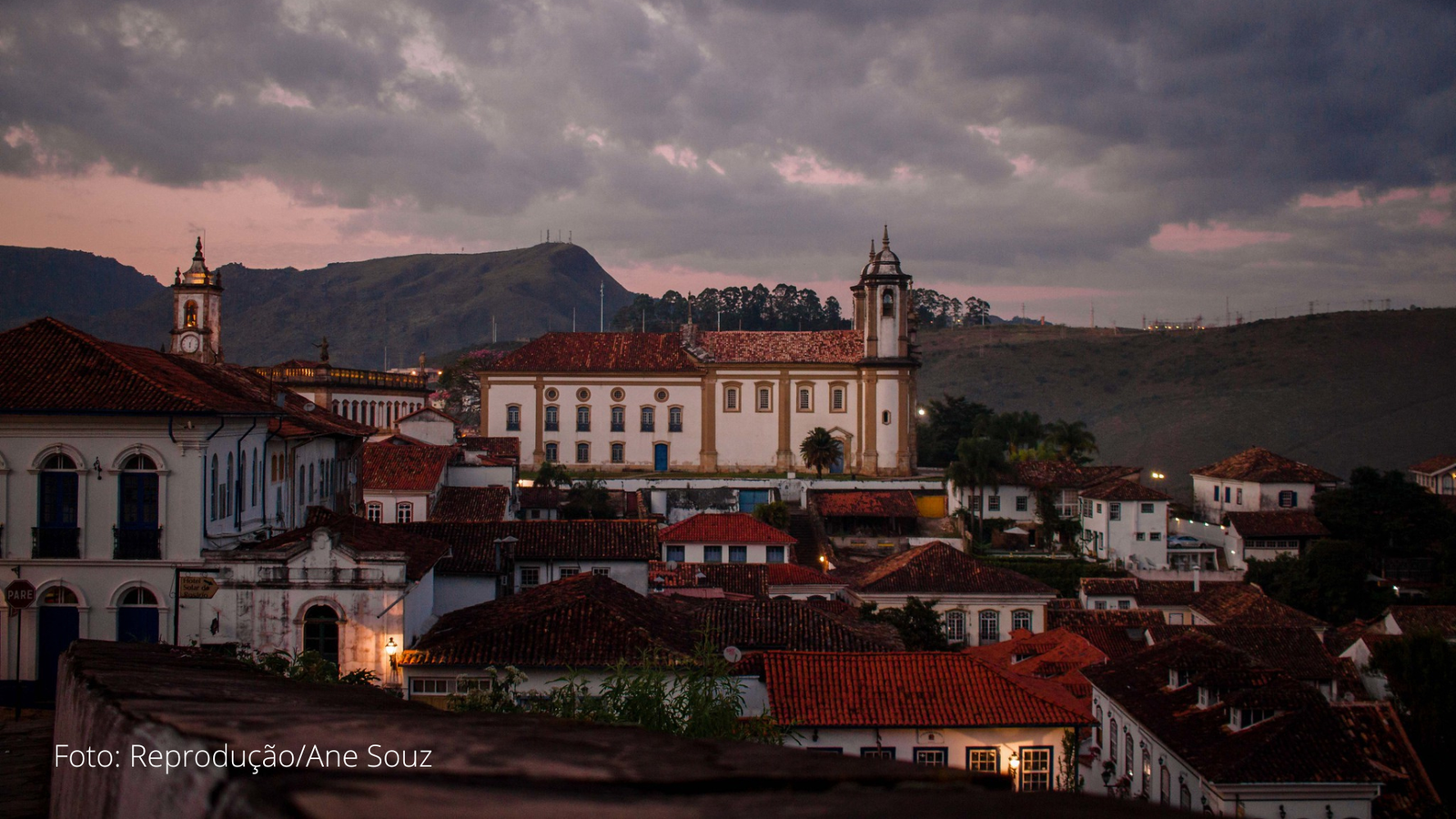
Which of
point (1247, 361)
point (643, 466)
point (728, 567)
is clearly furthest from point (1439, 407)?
point (728, 567)

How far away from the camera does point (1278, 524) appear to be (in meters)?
48.0

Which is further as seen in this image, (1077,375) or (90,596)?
(1077,375)

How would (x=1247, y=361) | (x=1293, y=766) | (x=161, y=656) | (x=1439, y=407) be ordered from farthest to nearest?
(x=1247, y=361)
(x=1439, y=407)
(x=1293, y=766)
(x=161, y=656)

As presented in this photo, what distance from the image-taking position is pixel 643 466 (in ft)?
188

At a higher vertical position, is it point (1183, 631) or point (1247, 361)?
point (1247, 361)

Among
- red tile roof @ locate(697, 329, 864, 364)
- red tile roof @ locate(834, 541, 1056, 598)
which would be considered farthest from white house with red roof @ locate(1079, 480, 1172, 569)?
red tile roof @ locate(697, 329, 864, 364)

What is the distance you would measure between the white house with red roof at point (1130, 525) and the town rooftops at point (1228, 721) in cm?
2182

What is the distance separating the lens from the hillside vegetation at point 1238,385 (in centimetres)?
8269

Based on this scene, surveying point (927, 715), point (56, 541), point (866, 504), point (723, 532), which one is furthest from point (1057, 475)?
point (56, 541)

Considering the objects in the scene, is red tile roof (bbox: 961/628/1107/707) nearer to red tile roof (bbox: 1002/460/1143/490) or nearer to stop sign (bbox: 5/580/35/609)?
red tile roof (bbox: 1002/460/1143/490)

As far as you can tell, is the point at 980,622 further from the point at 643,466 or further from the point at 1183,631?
the point at 643,466

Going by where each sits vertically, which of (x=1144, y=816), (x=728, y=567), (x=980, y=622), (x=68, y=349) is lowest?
(x=980, y=622)

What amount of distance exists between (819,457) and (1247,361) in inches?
2543

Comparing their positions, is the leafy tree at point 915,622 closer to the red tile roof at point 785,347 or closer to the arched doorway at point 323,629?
the arched doorway at point 323,629
